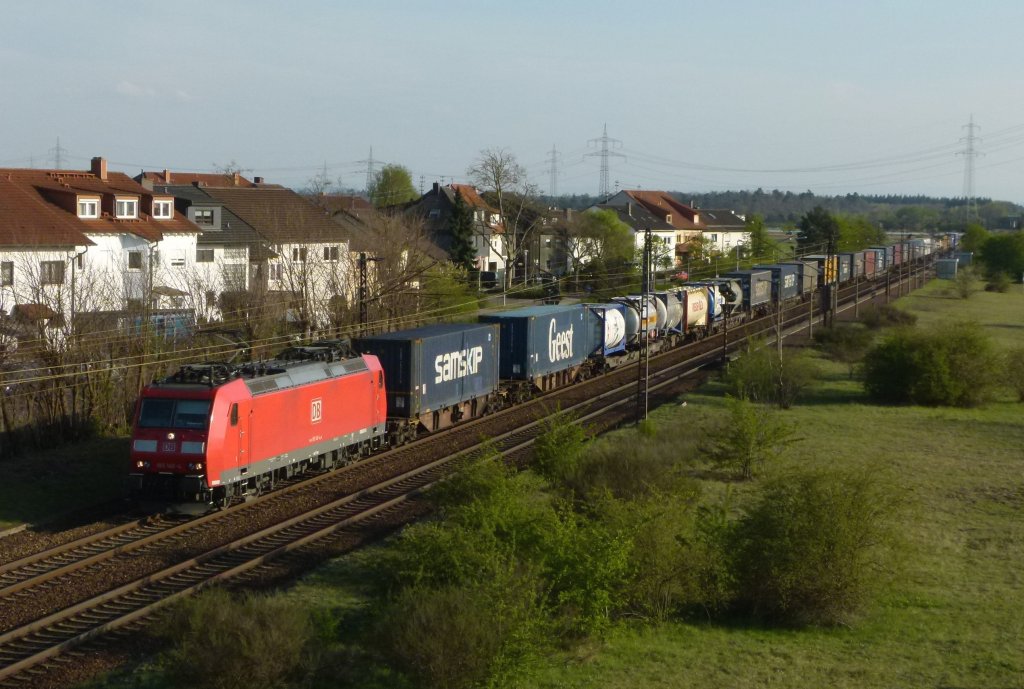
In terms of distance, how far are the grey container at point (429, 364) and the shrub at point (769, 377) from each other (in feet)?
33.8

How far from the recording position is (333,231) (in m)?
55.0

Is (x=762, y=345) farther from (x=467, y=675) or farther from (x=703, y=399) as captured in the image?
(x=467, y=675)

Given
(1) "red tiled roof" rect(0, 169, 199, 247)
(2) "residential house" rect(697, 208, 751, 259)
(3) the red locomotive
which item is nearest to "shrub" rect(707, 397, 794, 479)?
(3) the red locomotive

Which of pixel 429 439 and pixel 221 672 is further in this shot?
pixel 429 439

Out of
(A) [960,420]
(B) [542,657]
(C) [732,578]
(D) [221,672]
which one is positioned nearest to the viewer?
(D) [221,672]

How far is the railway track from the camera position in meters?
15.1

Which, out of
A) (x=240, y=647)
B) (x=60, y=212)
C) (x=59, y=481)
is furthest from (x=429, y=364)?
(x=60, y=212)

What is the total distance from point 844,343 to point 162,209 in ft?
109

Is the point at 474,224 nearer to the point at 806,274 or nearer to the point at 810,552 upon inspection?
the point at 806,274

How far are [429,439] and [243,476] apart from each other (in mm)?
9060

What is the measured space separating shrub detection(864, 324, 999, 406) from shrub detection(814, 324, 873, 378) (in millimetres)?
8162

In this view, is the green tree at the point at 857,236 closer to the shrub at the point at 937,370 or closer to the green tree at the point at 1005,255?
the green tree at the point at 1005,255

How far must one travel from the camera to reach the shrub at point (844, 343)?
164 ft

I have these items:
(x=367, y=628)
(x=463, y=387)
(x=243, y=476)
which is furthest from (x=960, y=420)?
(x=367, y=628)
